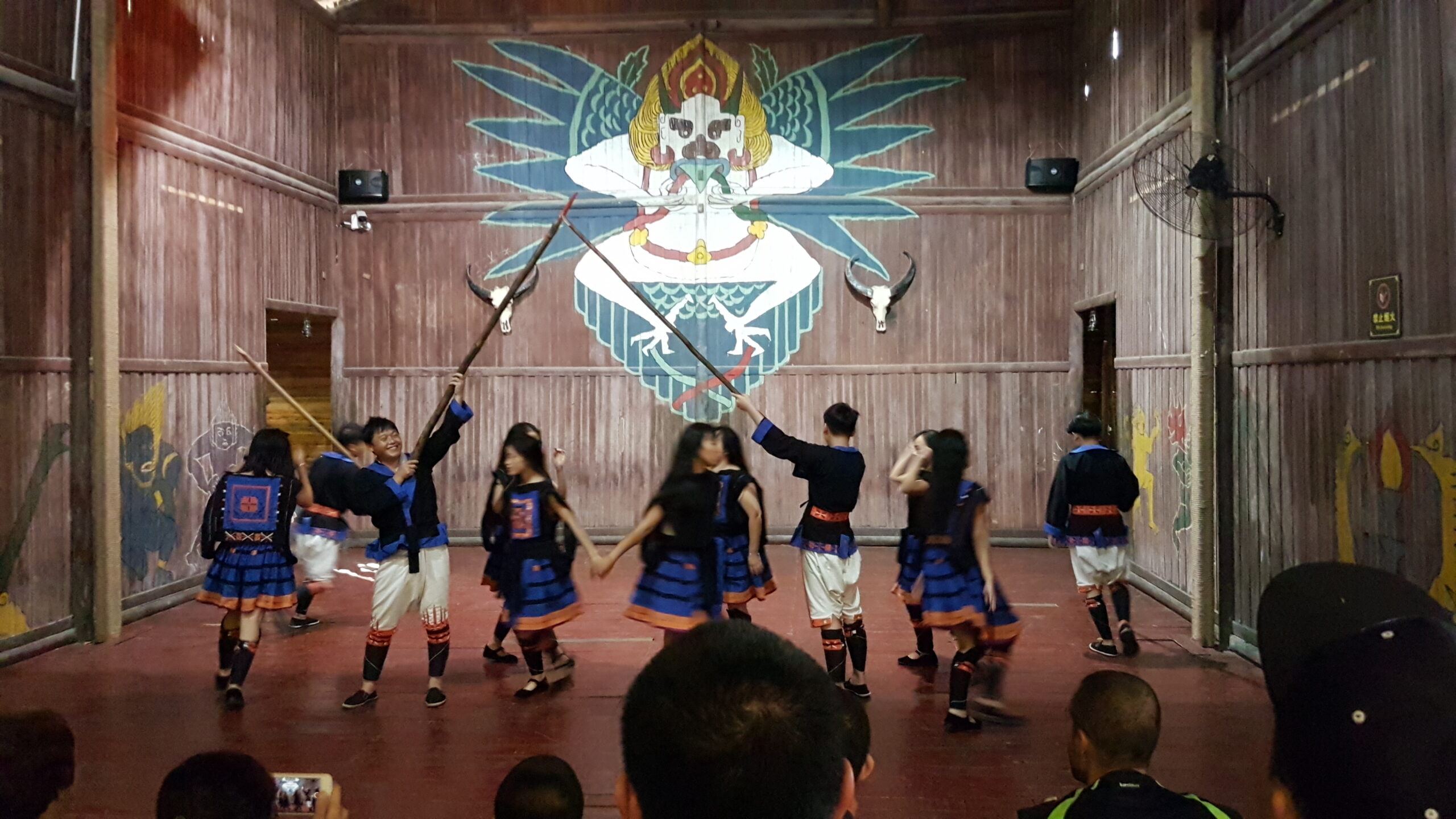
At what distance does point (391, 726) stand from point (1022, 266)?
7.51 m

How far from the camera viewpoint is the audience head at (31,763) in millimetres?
1779

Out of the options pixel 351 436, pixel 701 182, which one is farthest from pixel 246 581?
pixel 701 182

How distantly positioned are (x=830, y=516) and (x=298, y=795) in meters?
3.28

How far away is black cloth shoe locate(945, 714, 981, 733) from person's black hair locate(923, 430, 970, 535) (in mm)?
858

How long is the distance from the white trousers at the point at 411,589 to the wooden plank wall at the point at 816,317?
4.99 meters

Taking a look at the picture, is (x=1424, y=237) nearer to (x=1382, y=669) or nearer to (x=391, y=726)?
(x=1382, y=669)

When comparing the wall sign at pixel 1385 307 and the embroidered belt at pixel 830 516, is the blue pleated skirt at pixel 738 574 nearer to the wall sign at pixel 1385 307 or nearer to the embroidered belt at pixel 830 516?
the embroidered belt at pixel 830 516

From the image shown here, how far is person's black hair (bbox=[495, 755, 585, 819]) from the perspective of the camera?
6.21ft

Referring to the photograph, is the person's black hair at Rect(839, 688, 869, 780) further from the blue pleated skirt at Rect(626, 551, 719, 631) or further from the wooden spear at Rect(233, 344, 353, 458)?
the wooden spear at Rect(233, 344, 353, 458)

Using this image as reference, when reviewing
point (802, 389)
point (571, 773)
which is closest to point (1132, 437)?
point (802, 389)

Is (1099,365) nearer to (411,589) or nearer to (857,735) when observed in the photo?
(411,589)

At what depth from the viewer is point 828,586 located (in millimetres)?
4910

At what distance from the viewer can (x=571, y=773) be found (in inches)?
79.7

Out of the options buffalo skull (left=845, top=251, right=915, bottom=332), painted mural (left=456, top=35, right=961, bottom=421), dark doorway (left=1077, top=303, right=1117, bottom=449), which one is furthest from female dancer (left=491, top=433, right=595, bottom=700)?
dark doorway (left=1077, top=303, right=1117, bottom=449)
